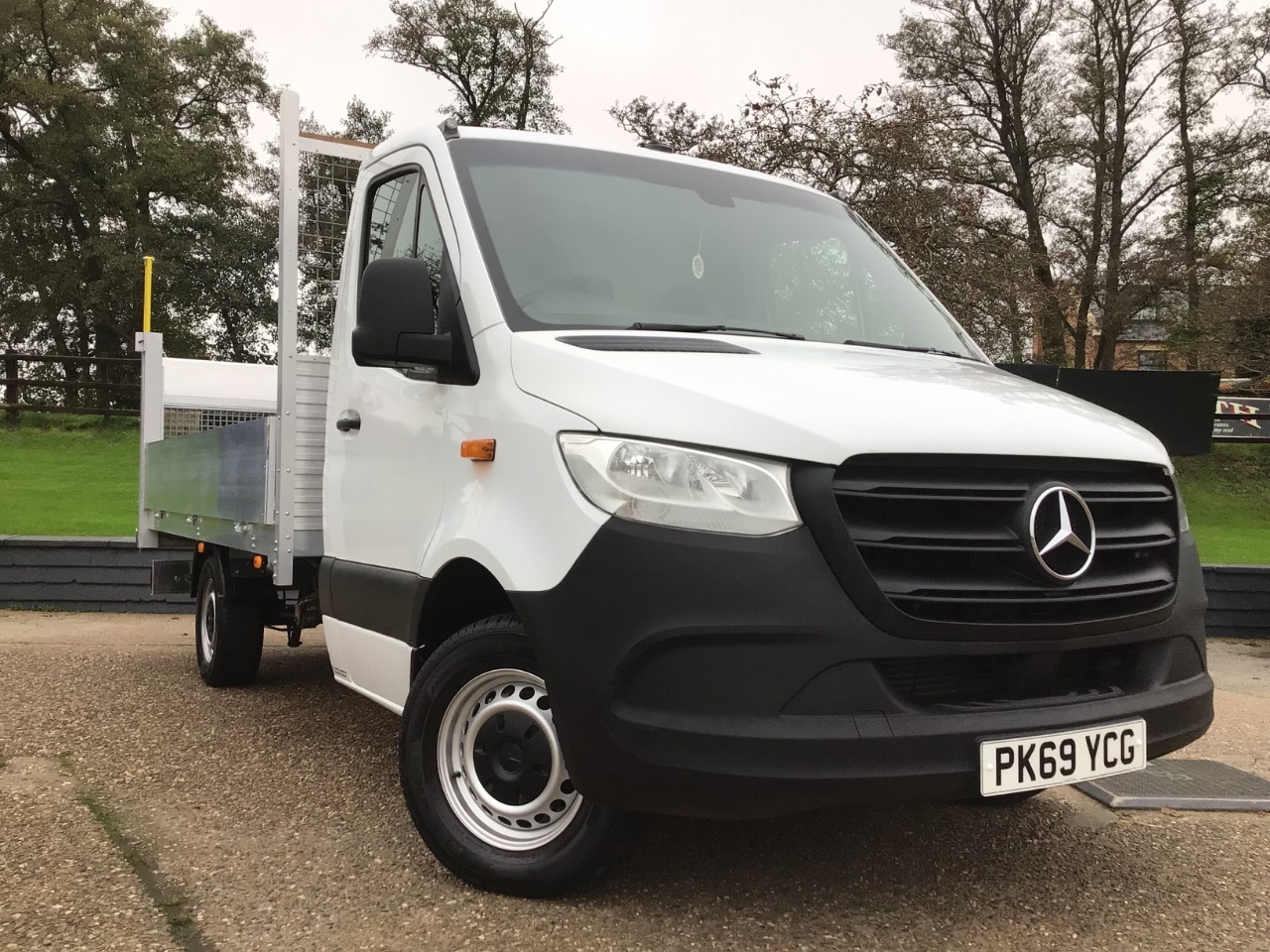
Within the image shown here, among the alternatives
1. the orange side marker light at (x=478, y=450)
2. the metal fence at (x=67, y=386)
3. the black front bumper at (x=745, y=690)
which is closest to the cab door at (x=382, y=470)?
the orange side marker light at (x=478, y=450)

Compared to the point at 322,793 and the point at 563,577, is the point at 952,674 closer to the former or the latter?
the point at 563,577

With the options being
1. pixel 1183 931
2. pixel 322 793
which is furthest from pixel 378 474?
pixel 1183 931

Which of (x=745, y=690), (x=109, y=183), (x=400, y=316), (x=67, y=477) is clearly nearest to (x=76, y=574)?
(x=400, y=316)

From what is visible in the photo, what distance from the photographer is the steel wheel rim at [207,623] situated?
5.93m

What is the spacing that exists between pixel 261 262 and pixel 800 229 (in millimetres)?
25540

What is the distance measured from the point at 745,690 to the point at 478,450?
3.45 ft

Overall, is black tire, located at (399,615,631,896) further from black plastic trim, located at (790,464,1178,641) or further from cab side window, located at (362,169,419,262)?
cab side window, located at (362,169,419,262)

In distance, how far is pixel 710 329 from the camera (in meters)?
3.33

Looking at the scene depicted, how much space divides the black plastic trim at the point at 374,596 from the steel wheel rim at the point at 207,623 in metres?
2.14

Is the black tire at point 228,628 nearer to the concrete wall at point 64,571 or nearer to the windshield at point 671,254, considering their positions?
the concrete wall at point 64,571

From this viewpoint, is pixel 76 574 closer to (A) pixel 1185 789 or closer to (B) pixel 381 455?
(B) pixel 381 455

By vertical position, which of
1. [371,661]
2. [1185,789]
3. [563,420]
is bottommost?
[1185,789]

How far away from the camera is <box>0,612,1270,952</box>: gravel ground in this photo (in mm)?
2820

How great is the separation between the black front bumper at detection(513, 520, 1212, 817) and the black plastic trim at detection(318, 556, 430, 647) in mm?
941
